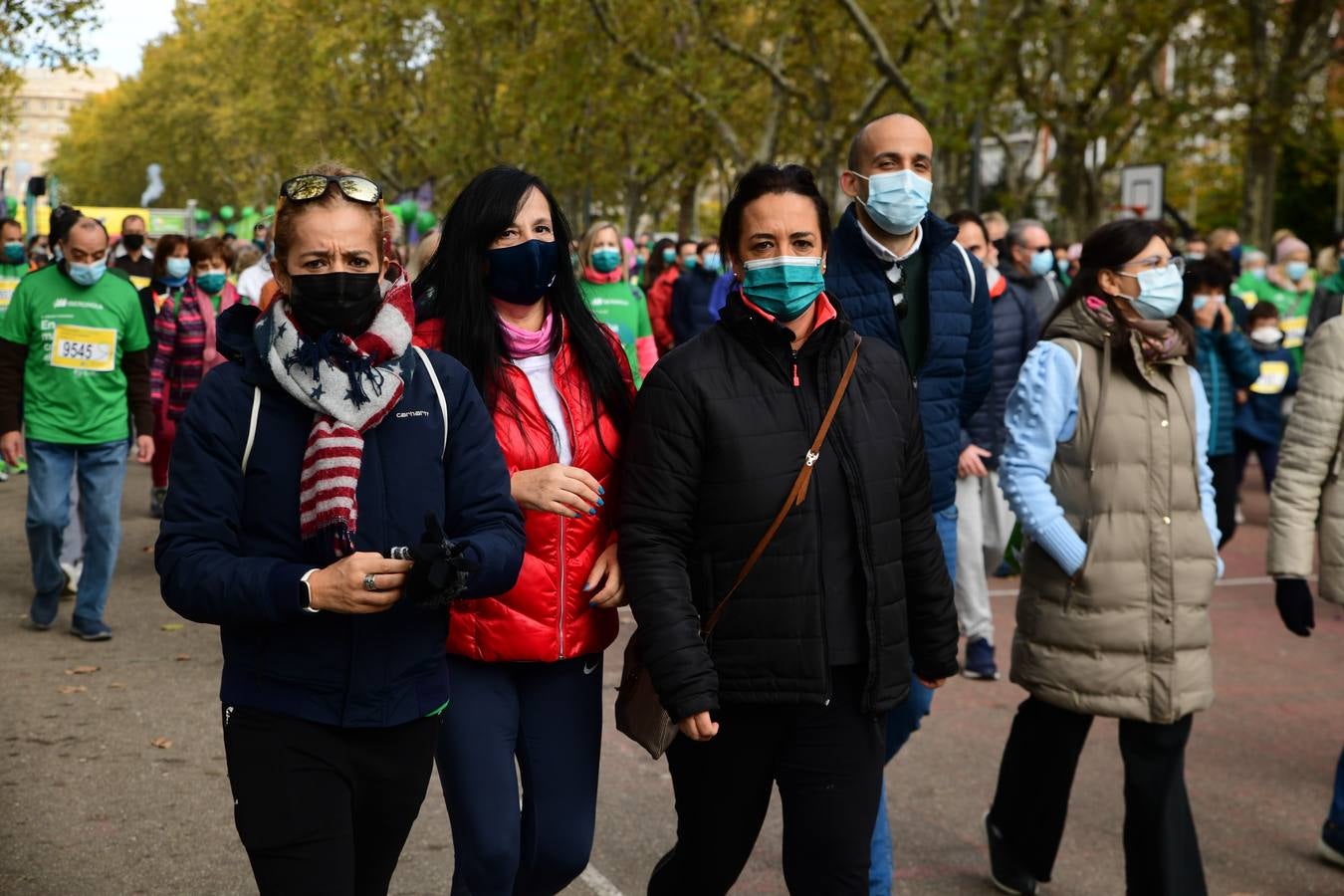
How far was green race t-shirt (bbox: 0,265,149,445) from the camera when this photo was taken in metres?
8.27

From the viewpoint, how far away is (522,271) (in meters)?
3.81

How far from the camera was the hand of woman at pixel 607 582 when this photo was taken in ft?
12.3

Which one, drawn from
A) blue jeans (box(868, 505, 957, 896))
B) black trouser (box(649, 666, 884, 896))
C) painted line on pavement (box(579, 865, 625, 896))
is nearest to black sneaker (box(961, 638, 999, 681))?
blue jeans (box(868, 505, 957, 896))

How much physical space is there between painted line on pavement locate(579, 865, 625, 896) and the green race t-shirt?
431cm

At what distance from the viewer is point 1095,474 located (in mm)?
4652

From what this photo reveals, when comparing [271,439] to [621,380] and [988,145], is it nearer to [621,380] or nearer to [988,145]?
[621,380]

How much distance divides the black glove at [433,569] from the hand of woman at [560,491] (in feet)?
2.20

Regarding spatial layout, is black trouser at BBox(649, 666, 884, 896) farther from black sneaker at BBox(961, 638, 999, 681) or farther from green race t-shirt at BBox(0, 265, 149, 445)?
green race t-shirt at BBox(0, 265, 149, 445)

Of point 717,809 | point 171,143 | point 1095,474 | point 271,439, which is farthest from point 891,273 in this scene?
point 171,143

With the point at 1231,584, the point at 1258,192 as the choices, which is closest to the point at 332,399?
the point at 1231,584

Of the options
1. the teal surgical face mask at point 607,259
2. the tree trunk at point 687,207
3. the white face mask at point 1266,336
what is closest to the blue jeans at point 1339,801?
the teal surgical face mask at point 607,259

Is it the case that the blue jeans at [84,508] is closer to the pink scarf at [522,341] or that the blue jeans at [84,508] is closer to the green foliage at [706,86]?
the green foliage at [706,86]

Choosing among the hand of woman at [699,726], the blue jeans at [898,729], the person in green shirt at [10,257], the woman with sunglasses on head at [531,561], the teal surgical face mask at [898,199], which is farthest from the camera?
the person in green shirt at [10,257]

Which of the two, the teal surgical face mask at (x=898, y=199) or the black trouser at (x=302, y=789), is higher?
the teal surgical face mask at (x=898, y=199)
